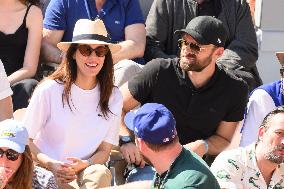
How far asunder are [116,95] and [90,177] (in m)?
0.62

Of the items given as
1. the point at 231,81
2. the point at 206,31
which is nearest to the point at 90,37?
the point at 206,31

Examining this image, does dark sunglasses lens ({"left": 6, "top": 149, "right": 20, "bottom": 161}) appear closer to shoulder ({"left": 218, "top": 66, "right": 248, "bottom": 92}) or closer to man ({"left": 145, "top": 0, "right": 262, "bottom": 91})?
shoulder ({"left": 218, "top": 66, "right": 248, "bottom": 92})

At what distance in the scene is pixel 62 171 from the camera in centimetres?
414

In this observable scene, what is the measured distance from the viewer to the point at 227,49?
5574 millimetres

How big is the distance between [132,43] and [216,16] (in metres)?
0.79

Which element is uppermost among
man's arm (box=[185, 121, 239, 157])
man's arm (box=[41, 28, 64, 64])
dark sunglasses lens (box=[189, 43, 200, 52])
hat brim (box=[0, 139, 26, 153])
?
dark sunglasses lens (box=[189, 43, 200, 52])

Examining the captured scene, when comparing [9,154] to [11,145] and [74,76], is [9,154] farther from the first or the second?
[74,76]

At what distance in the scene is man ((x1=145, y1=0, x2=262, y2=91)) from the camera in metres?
5.56

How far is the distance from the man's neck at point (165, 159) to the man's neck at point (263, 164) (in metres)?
0.71

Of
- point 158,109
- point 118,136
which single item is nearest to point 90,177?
point 118,136

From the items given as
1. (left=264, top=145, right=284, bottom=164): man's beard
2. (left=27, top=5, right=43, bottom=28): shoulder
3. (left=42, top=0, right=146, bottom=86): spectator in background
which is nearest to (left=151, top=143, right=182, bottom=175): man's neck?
(left=264, top=145, right=284, bottom=164): man's beard

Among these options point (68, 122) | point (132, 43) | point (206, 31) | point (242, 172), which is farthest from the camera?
point (132, 43)

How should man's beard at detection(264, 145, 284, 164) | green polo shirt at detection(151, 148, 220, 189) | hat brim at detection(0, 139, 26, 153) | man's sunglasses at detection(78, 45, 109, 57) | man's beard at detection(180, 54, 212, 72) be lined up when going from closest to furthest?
green polo shirt at detection(151, 148, 220, 189) → hat brim at detection(0, 139, 26, 153) → man's beard at detection(264, 145, 284, 164) → man's sunglasses at detection(78, 45, 109, 57) → man's beard at detection(180, 54, 212, 72)

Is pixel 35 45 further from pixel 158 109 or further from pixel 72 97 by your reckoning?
pixel 158 109
